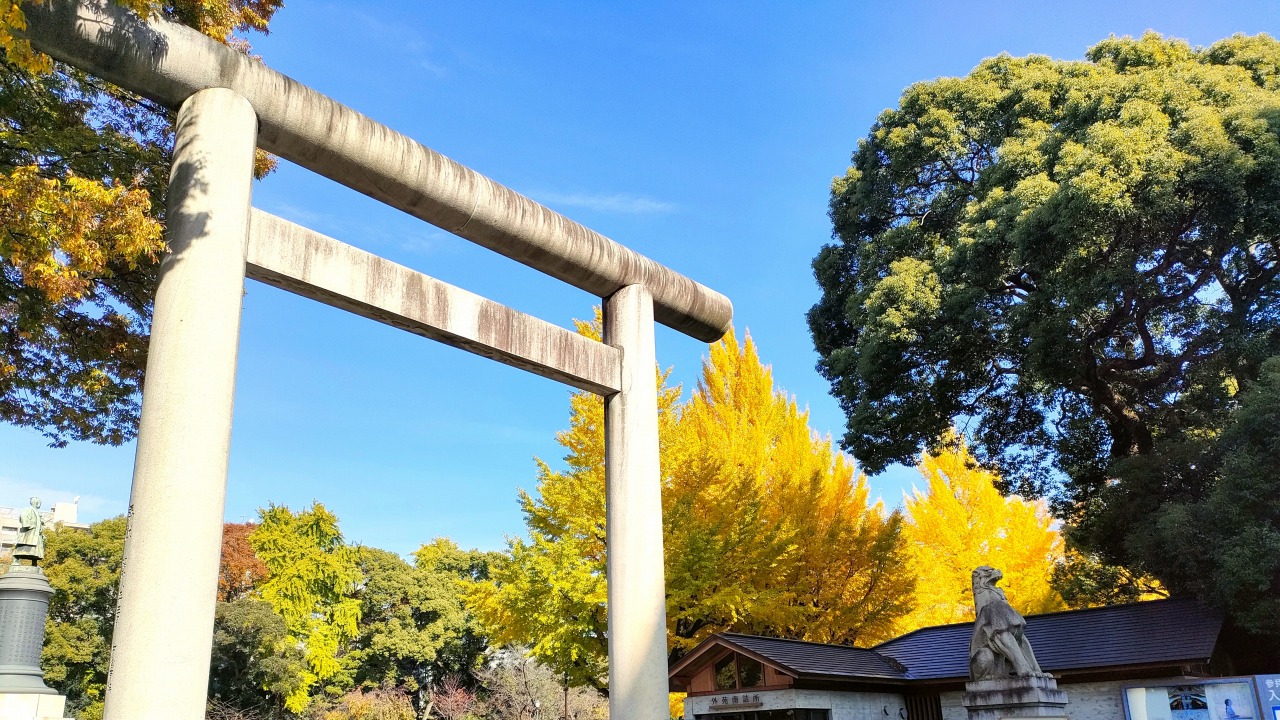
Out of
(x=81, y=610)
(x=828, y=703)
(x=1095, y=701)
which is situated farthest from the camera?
(x=81, y=610)

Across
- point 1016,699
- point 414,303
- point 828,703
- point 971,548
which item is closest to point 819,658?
point 828,703

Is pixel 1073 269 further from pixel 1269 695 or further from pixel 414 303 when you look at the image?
pixel 414 303

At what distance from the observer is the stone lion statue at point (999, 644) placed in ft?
38.3

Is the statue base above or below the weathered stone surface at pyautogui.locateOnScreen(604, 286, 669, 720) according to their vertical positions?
below

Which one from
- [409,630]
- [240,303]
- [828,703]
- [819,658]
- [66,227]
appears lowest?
[828,703]

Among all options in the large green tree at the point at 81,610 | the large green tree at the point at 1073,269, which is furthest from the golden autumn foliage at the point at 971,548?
the large green tree at the point at 81,610

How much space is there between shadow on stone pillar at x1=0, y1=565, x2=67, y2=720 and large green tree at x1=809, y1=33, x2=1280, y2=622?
14.4 m

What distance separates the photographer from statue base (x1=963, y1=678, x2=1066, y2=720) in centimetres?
1136

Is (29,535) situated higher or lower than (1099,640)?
higher

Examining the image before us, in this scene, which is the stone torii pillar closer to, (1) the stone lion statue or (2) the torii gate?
(2) the torii gate

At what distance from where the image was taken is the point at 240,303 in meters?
4.77

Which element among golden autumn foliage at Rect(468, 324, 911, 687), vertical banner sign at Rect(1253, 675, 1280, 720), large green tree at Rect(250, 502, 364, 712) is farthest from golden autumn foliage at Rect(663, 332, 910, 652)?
large green tree at Rect(250, 502, 364, 712)

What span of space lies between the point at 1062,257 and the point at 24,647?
1580 centimetres

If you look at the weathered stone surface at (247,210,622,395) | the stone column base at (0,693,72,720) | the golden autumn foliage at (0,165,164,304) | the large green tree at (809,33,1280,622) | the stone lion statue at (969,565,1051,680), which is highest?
the large green tree at (809,33,1280,622)
